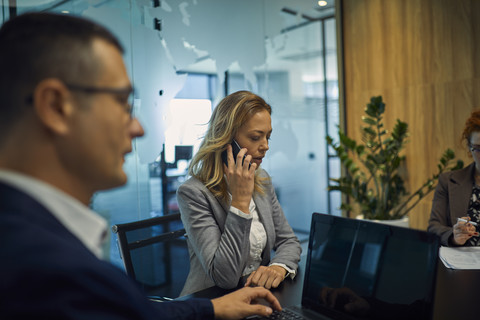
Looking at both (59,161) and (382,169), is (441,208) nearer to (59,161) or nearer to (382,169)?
(382,169)

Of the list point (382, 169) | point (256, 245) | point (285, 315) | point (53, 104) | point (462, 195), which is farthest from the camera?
point (382, 169)

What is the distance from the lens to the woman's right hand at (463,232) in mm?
1799

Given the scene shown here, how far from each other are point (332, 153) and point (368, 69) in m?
1.00

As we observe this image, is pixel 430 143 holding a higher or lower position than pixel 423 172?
higher

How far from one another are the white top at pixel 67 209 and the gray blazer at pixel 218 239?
2.78 feet

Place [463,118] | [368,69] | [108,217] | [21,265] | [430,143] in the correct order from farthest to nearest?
1. [368,69]
2. [430,143]
3. [463,118]
4. [108,217]
5. [21,265]

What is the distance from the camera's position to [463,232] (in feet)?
5.94

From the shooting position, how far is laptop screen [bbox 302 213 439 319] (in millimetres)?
918

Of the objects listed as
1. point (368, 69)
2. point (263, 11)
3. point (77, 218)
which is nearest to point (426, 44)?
point (368, 69)

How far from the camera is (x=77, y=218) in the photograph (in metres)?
0.61

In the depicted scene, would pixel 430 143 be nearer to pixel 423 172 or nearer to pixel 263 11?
pixel 423 172

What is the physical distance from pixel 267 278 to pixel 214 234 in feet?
0.91

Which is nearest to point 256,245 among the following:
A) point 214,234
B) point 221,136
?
point 214,234

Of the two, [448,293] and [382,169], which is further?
[382,169]
